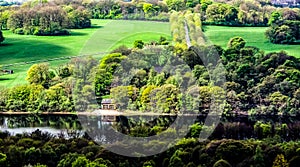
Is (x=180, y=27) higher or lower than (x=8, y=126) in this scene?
higher

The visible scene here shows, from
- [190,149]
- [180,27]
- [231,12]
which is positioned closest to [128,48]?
[180,27]

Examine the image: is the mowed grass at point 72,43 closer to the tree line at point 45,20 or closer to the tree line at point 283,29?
the tree line at point 45,20

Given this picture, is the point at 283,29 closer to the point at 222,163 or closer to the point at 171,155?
the point at 171,155

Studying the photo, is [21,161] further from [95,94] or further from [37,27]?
[37,27]

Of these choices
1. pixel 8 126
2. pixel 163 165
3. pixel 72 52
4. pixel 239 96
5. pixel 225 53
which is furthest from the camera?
pixel 72 52

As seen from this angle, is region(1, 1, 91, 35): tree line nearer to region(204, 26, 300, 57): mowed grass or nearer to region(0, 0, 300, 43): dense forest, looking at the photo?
region(0, 0, 300, 43): dense forest

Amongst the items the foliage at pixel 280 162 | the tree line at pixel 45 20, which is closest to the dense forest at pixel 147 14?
the tree line at pixel 45 20
